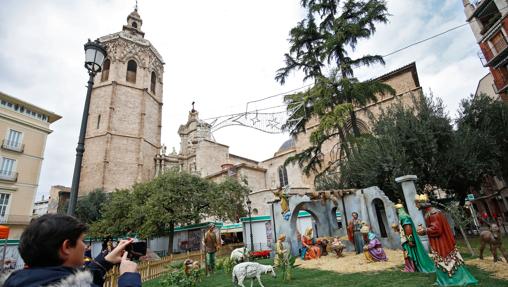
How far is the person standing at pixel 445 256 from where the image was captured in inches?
219

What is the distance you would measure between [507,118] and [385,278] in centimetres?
1721

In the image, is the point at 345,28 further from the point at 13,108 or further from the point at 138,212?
the point at 13,108

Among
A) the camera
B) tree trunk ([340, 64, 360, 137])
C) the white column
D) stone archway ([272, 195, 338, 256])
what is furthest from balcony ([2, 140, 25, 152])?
the white column

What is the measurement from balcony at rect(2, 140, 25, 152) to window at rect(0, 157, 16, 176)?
101 centimetres

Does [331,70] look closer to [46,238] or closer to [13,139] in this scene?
[46,238]

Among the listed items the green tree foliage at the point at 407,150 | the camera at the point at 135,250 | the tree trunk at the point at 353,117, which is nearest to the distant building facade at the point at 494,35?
the green tree foliage at the point at 407,150

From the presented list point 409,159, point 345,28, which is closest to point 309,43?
point 345,28

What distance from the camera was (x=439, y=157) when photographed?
48.6ft

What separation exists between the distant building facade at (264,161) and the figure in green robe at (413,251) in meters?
11.8

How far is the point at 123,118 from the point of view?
41938mm

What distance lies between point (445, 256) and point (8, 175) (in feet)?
105

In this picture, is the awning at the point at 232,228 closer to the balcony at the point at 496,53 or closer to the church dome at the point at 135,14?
the balcony at the point at 496,53

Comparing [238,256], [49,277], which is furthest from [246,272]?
[49,277]

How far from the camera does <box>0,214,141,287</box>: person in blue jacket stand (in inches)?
51.9
